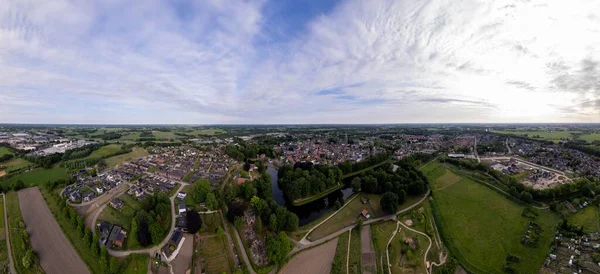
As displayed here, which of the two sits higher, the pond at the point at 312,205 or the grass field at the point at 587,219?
the grass field at the point at 587,219

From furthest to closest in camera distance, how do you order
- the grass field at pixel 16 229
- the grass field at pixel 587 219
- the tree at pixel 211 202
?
the tree at pixel 211 202 < the grass field at pixel 587 219 < the grass field at pixel 16 229

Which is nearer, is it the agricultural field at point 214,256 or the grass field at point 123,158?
the agricultural field at point 214,256

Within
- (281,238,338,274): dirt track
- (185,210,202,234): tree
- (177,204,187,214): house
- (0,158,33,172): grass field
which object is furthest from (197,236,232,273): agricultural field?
(0,158,33,172): grass field

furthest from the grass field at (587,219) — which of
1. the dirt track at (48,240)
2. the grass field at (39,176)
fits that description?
the grass field at (39,176)

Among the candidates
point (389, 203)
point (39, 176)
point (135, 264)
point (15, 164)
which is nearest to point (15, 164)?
point (15, 164)

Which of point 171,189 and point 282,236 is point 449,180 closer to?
point 282,236

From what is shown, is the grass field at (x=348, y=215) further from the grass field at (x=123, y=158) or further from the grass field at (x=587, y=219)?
the grass field at (x=123, y=158)

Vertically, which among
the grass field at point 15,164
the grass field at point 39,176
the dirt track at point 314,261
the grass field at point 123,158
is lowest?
the dirt track at point 314,261
